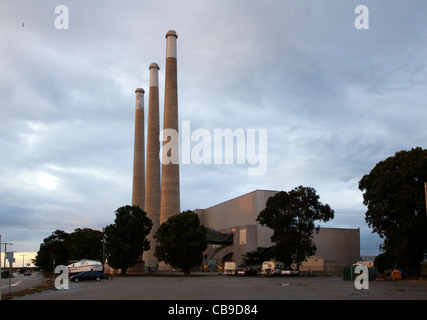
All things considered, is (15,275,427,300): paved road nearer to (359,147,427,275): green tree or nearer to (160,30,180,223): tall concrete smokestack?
(359,147,427,275): green tree

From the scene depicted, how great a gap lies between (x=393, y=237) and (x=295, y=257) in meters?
25.1

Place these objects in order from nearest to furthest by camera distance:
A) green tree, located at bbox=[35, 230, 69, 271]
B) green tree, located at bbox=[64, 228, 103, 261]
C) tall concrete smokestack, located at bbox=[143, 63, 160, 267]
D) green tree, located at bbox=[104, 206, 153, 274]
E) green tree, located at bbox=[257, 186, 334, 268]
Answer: green tree, located at bbox=[104, 206, 153, 274]
green tree, located at bbox=[257, 186, 334, 268]
tall concrete smokestack, located at bbox=[143, 63, 160, 267]
green tree, located at bbox=[64, 228, 103, 261]
green tree, located at bbox=[35, 230, 69, 271]

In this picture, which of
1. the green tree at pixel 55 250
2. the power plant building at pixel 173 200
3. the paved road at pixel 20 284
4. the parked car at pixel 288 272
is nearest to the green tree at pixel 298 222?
the parked car at pixel 288 272

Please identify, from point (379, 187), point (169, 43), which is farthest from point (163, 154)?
point (379, 187)

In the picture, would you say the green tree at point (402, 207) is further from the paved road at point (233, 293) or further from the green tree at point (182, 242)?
the green tree at point (182, 242)

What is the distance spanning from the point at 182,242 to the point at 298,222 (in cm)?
2197

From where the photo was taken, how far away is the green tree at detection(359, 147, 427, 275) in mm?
55844

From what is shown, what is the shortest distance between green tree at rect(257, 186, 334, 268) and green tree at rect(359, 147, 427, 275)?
16.4m

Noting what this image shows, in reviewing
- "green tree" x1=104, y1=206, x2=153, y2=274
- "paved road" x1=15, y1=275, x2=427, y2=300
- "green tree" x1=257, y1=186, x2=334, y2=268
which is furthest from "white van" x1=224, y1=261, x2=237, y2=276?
"paved road" x1=15, y1=275, x2=427, y2=300

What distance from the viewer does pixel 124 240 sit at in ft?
247

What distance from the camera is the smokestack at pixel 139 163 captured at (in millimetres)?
111438

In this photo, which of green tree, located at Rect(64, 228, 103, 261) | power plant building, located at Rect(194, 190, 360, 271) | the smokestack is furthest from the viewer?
the smokestack

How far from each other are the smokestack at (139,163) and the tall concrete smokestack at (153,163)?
8.98 ft
